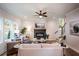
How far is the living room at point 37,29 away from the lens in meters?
2.41

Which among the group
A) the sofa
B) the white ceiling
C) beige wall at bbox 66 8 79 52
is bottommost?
the sofa

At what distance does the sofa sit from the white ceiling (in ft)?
2.07

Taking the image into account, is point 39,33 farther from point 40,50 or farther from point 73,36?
point 73,36

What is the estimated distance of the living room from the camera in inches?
95.0

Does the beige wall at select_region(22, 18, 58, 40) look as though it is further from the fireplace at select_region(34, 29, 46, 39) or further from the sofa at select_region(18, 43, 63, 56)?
the sofa at select_region(18, 43, 63, 56)

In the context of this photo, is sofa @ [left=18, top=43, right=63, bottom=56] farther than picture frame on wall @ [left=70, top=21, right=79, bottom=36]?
Yes

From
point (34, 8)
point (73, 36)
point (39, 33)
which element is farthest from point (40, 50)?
point (34, 8)

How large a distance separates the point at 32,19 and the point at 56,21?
48cm

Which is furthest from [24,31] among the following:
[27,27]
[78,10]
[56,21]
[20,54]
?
[78,10]

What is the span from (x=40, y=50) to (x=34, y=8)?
33.4 inches

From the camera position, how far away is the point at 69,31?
96.0 inches

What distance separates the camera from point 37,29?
2.54m

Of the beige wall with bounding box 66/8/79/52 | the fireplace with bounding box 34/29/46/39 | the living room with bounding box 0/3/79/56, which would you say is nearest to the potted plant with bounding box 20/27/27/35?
the living room with bounding box 0/3/79/56

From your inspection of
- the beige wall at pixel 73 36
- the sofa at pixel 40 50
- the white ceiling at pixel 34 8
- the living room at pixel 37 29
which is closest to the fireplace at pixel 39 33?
the living room at pixel 37 29
